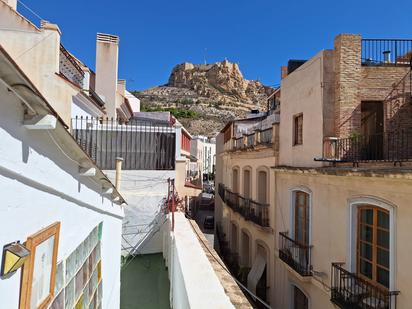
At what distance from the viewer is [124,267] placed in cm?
1030

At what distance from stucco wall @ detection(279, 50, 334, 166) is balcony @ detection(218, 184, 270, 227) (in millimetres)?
2359

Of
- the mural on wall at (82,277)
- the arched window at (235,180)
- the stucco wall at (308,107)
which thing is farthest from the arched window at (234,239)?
the mural on wall at (82,277)

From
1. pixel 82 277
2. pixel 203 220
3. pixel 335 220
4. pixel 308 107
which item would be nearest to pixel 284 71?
pixel 308 107

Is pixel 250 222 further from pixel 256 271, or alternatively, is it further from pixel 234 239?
pixel 234 239

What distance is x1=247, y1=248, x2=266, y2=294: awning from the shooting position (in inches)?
514

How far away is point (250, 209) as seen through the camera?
14367 mm

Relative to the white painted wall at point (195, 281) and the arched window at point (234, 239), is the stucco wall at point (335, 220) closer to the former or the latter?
the white painted wall at point (195, 281)

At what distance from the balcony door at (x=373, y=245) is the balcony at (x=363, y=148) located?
167 centimetres

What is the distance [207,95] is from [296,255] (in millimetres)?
95229

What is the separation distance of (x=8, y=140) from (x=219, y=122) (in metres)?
75.1

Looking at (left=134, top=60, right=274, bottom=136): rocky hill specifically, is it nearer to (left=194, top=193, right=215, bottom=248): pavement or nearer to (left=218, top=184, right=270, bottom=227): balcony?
(left=194, top=193, right=215, bottom=248): pavement

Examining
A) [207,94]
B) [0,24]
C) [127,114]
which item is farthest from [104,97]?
[207,94]

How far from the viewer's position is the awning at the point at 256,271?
1305 cm

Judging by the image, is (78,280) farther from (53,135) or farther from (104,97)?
(104,97)
